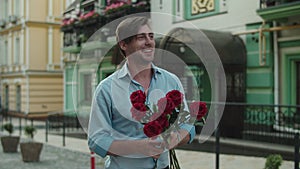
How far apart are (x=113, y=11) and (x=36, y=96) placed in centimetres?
1005

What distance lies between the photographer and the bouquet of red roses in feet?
6.70

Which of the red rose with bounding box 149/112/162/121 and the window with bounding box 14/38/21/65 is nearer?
the red rose with bounding box 149/112/162/121

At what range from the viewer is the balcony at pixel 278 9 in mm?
8591

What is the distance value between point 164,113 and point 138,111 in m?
0.13

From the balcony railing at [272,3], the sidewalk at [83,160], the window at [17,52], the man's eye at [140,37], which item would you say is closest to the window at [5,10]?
the window at [17,52]

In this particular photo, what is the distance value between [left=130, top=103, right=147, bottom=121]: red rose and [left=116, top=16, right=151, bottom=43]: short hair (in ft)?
1.22

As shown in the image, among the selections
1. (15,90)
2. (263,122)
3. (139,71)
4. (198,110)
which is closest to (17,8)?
(15,90)

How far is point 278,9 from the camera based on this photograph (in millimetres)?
8875

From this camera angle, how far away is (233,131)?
1016 cm

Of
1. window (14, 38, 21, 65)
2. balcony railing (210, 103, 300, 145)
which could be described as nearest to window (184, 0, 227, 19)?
balcony railing (210, 103, 300, 145)

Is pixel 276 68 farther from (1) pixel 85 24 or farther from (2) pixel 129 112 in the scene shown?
(1) pixel 85 24

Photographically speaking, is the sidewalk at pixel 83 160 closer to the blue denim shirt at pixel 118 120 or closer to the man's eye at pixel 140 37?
the blue denim shirt at pixel 118 120

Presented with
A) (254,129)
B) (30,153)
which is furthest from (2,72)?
(254,129)

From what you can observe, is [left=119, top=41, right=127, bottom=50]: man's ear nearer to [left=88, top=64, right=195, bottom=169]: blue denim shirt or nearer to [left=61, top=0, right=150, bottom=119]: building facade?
[left=88, top=64, right=195, bottom=169]: blue denim shirt
